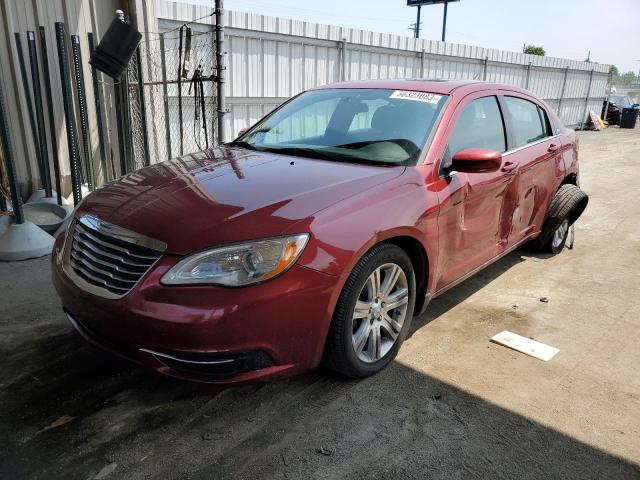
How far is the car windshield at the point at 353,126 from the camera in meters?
3.24

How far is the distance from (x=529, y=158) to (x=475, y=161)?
1392 millimetres

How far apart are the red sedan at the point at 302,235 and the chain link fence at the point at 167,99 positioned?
3238 millimetres

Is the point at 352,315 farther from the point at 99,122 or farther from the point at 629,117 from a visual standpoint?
the point at 629,117

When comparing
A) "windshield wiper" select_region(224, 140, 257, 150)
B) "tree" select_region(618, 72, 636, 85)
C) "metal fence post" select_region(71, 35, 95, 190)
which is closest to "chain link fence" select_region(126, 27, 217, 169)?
"metal fence post" select_region(71, 35, 95, 190)

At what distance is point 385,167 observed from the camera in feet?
9.98

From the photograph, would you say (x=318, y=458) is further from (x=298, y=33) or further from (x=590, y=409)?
(x=298, y=33)

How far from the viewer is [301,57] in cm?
962

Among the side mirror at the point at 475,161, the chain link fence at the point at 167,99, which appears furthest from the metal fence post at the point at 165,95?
the side mirror at the point at 475,161

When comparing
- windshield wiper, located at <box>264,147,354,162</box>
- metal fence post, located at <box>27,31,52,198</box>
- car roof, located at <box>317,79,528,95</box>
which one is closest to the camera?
windshield wiper, located at <box>264,147,354,162</box>

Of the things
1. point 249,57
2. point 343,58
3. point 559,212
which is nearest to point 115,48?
point 249,57

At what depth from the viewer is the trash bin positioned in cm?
2258

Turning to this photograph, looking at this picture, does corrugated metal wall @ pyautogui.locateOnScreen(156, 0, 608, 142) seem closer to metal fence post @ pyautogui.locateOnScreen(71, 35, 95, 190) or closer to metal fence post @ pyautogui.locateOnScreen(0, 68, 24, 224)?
metal fence post @ pyautogui.locateOnScreen(71, 35, 95, 190)

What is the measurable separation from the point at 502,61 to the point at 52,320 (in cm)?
1566

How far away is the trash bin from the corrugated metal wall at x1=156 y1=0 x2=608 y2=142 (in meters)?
10.7
